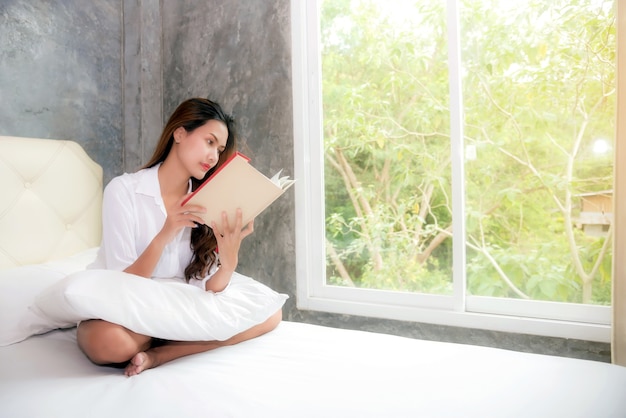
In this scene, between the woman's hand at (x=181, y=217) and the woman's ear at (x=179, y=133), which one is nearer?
the woman's hand at (x=181, y=217)

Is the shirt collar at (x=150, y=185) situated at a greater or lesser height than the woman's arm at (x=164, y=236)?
greater

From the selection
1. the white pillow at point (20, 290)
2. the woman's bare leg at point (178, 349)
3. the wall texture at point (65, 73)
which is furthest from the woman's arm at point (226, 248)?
the wall texture at point (65, 73)

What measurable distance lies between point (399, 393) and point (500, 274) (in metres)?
1.12

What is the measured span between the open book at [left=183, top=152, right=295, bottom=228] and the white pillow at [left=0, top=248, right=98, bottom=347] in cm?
58

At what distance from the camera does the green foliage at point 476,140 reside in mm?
1841

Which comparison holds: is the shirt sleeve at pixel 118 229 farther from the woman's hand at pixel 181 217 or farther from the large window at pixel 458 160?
the large window at pixel 458 160

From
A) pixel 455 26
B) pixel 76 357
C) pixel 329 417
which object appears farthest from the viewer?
pixel 455 26

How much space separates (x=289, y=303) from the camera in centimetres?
236

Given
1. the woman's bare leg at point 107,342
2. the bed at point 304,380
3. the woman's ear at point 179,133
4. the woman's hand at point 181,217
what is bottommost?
the bed at point 304,380

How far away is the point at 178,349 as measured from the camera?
139 centimetres

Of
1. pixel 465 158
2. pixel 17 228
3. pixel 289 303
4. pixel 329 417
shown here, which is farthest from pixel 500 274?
pixel 17 228

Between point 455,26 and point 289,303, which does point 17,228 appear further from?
point 455,26

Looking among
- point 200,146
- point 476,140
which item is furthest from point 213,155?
point 476,140

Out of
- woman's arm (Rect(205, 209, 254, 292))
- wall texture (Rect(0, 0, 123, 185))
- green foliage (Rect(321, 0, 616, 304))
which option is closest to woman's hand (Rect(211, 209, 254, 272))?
woman's arm (Rect(205, 209, 254, 292))
